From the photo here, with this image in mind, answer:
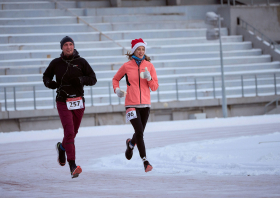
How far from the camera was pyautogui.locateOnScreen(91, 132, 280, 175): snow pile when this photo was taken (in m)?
6.55

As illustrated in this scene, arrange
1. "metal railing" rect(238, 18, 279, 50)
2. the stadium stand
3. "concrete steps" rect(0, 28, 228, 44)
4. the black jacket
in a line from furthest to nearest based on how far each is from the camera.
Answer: "metal railing" rect(238, 18, 279, 50)
"concrete steps" rect(0, 28, 228, 44)
the stadium stand
the black jacket

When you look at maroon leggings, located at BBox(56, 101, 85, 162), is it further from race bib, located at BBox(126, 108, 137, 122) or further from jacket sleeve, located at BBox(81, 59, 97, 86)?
race bib, located at BBox(126, 108, 137, 122)

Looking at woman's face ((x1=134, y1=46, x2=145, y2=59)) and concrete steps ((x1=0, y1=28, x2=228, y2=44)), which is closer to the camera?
woman's face ((x1=134, y1=46, x2=145, y2=59))

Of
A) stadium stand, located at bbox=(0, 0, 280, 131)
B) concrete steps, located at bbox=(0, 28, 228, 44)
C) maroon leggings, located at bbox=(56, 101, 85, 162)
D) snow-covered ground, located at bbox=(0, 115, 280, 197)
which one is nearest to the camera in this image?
snow-covered ground, located at bbox=(0, 115, 280, 197)

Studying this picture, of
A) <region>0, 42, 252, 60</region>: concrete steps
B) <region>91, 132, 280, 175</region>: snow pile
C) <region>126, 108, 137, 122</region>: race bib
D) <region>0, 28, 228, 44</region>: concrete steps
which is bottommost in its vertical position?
<region>91, 132, 280, 175</region>: snow pile

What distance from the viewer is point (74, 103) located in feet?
21.1

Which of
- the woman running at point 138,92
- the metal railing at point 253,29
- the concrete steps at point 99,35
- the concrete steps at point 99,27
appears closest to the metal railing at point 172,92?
the concrete steps at point 99,35

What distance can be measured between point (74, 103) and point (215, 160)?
2.36 meters

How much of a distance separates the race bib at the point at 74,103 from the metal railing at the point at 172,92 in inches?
517

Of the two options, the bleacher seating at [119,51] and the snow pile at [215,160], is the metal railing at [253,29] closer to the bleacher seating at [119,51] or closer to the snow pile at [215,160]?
the bleacher seating at [119,51]

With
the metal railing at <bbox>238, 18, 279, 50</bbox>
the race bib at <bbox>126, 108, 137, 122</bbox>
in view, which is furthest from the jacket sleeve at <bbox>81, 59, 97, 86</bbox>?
the metal railing at <bbox>238, 18, 279, 50</bbox>

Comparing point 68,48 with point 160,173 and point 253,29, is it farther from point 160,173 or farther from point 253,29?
point 253,29

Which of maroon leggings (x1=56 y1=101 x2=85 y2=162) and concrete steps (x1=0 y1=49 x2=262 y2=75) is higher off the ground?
concrete steps (x1=0 y1=49 x2=262 y2=75)

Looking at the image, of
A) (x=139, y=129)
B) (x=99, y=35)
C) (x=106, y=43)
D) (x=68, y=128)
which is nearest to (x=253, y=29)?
(x=106, y=43)
